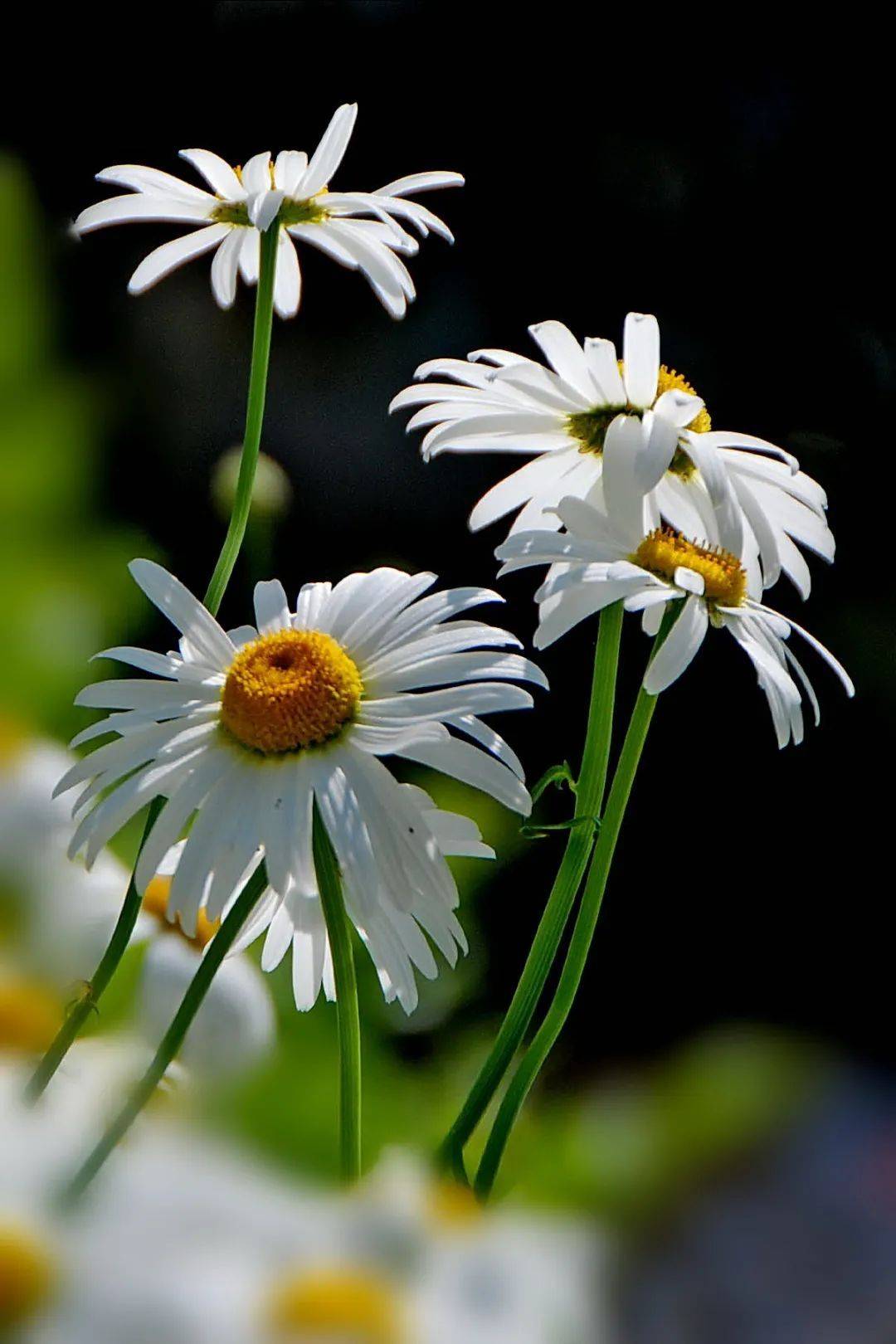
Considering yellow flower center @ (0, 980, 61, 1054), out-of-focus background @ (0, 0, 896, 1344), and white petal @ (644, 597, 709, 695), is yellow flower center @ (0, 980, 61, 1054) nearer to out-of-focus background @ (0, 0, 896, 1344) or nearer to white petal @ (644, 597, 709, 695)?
out-of-focus background @ (0, 0, 896, 1344)

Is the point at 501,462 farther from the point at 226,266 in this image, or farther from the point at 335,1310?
the point at 335,1310

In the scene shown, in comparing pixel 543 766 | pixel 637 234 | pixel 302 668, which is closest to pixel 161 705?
pixel 302 668

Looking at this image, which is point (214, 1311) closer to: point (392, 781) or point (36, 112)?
point (392, 781)

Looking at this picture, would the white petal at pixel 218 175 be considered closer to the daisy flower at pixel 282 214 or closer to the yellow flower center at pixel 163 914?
the daisy flower at pixel 282 214

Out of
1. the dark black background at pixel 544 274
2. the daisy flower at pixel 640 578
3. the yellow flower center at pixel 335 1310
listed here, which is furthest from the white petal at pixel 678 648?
the dark black background at pixel 544 274

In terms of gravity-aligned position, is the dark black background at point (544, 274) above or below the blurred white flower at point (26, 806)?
above

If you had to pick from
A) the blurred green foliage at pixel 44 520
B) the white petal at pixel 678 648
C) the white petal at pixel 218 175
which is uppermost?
the white petal at pixel 218 175

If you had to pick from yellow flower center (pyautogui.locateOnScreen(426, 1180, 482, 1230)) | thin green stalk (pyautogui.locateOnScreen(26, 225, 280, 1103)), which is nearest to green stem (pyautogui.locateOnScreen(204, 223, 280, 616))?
thin green stalk (pyautogui.locateOnScreen(26, 225, 280, 1103))

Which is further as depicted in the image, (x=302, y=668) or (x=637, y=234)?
(x=637, y=234)
